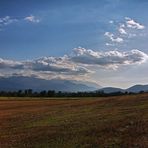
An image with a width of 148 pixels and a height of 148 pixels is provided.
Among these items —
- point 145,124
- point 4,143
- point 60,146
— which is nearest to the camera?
point 60,146

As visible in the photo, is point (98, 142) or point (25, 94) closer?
point (98, 142)

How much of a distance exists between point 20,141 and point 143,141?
30.0ft

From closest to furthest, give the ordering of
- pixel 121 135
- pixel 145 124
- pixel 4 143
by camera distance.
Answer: pixel 121 135 < pixel 4 143 < pixel 145 124

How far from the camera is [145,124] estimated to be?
93.7 ft

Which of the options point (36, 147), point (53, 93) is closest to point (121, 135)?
point (36, 147)

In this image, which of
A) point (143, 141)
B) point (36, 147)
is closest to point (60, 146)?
point (36, 147)


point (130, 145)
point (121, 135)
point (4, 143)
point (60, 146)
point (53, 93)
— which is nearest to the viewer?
point (130, 145)

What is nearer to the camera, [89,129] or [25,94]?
[89,129]

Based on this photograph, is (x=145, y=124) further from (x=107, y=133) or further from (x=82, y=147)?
(x=82, y=147)

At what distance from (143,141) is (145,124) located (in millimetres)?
6496

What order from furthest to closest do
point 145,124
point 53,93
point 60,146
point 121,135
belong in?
point 53,93
point 145,124
point 121,135
point 60,146

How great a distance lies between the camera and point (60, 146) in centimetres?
2295

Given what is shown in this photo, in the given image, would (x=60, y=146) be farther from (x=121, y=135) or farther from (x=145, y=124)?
(x=145, y=124)

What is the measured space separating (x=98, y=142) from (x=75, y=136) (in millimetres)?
3435
